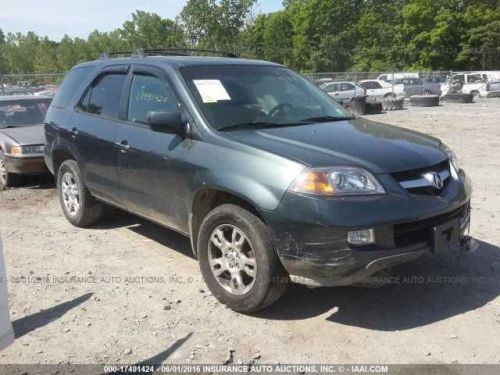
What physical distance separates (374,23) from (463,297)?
2658 inches

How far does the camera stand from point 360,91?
29156 mm

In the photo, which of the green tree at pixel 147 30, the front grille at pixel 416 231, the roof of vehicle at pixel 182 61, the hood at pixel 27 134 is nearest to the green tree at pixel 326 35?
the green tree at pixel 147 30

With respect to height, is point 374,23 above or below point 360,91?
above

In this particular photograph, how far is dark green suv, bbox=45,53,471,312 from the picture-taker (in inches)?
134

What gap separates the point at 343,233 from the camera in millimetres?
3344

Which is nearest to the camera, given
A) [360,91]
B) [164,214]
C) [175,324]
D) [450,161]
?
[175,324]

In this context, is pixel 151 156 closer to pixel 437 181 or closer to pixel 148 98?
pixel 148 98

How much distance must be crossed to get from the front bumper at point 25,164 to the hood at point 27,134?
0.24m

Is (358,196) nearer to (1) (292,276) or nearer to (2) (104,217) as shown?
(1) (292,276)

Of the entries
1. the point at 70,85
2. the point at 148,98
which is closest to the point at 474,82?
the point at 70,85

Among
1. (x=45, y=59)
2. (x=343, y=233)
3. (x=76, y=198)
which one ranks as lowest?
(x=76, y=198)

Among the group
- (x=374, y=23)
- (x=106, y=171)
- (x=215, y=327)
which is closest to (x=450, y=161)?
(x=215, y=327)

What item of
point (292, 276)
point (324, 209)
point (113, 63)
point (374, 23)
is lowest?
point (292, 276)

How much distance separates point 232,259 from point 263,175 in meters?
0.69
